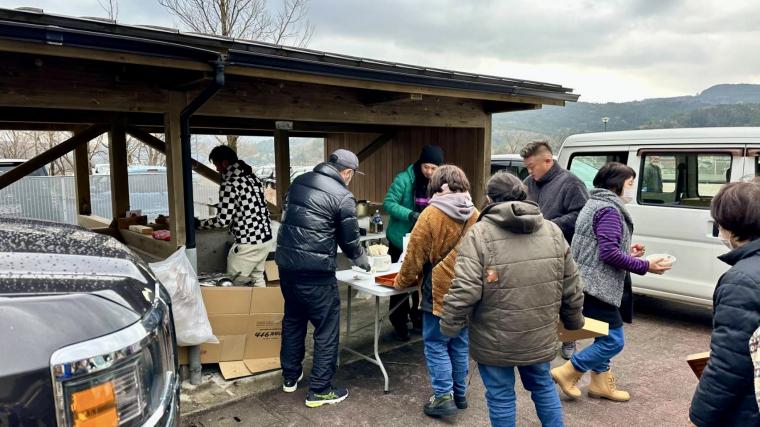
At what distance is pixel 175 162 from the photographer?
12.6 ft

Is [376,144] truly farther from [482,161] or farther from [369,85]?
[369,85]

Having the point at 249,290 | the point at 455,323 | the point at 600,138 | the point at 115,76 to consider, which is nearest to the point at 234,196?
the point at 249,290

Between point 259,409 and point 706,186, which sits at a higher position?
point 706,186

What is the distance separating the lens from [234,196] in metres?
4.68

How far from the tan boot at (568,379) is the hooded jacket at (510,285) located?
1158mm

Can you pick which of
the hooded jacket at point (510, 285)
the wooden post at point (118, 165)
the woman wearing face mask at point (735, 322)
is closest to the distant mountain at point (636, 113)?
the wooden post at point (118, 165)

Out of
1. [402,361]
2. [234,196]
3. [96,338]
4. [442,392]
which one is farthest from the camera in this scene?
[234,196]

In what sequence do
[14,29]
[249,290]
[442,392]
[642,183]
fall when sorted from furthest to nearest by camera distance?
[642,183] → [249,290] → [442,392] → [14,29]

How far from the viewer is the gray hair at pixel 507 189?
2598mm

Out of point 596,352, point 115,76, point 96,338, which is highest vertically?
point 115,76

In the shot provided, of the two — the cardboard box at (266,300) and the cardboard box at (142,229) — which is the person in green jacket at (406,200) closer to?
the cardboard box at (266,300)

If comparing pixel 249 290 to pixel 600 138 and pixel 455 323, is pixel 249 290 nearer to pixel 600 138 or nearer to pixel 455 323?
pixel 455 323

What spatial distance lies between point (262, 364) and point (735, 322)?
3305 millimetres

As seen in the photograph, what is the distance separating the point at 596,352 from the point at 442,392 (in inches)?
41.2
